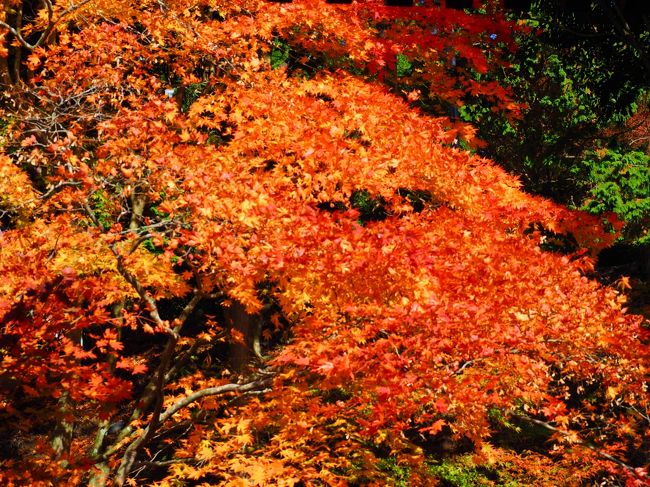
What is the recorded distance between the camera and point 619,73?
10.5 metres

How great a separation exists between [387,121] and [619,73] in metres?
5.03

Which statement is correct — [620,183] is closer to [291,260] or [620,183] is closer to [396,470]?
[396,470]

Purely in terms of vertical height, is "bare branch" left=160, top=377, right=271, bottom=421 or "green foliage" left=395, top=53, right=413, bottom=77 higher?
"green foliage" left=395, top=53, right=413, bottom=77

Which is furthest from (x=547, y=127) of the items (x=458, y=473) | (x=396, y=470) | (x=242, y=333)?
(x=242, y=333)

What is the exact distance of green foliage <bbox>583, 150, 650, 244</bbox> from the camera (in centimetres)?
1633

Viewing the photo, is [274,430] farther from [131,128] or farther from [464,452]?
[131,128]

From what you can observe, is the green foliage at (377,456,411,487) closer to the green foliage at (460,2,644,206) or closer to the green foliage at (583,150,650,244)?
the green foliage at (583,150,650,244)

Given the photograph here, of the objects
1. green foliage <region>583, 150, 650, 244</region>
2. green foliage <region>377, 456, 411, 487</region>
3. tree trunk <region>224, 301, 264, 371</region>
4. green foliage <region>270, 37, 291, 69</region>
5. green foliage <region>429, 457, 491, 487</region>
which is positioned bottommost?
green foliage <region>377, 456, 411, 487</region>

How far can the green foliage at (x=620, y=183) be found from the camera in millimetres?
16328

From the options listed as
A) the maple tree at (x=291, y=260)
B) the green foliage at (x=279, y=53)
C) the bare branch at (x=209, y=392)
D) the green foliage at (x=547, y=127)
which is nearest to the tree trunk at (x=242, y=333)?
the maple tree at (x=291, y=260)

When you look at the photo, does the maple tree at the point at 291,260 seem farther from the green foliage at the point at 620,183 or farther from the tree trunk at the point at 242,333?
the green foliage at the point at 620,183

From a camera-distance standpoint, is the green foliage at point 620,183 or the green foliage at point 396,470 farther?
the green foliage at point 620,183

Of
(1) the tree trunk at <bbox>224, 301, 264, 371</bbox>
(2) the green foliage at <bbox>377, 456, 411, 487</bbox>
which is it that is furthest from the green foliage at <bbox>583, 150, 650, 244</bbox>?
(1) the tree trunk at <bbox>224, 301, 264, 371</bbox>

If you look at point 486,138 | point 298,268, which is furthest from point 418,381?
point 486,138
